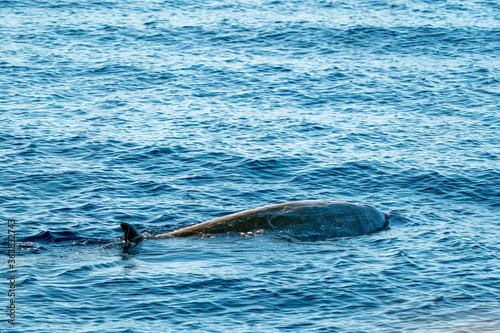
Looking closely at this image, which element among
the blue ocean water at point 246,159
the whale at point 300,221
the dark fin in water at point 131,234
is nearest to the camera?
the blue ocean water at point 246,159

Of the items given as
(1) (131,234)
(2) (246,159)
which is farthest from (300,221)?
(2) (246,159)

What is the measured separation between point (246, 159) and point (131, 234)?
9.22 metres

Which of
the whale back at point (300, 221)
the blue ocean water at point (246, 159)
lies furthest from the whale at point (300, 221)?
the blue ocean water at point (246, 159)

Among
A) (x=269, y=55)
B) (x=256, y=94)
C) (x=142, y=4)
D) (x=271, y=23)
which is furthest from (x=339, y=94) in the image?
A: (x=142, y=4)

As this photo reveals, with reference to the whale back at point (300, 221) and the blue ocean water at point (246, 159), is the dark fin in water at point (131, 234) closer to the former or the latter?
the blue ocean water at point (246, 159)

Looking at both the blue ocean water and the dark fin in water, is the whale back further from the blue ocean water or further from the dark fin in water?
the dark fin in water

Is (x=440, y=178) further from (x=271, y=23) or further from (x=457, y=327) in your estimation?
(x=271, y=23)

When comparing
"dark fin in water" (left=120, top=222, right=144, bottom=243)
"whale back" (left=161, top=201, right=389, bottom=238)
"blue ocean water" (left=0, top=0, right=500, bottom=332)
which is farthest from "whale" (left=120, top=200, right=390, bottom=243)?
"dark fin in water" (left=120, top=222, right=144, bottom=243)

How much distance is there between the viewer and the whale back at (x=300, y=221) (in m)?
21.8

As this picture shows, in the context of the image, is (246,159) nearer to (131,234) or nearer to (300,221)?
(300,221)

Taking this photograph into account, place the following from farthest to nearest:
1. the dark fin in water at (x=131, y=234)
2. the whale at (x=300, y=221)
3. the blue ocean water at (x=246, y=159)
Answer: the whale at (x=300, y=221) < the dark fin in water at (x=131, y=234) < the blue ocean water at (x=246, y=159)

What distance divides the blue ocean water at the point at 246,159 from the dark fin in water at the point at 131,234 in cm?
53

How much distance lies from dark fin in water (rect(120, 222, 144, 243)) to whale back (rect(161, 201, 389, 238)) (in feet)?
2.95

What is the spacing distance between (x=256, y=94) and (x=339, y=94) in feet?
14.8
